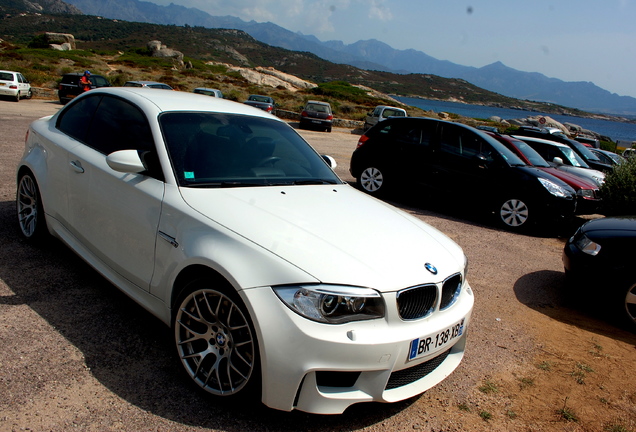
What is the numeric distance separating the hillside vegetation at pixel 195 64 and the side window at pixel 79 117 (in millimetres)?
29354

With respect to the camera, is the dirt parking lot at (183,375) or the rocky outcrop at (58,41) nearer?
the dirt parking lot at (183,375)

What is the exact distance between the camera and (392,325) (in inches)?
99.6

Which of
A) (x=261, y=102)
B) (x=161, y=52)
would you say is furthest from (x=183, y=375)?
(x=161, y=52)

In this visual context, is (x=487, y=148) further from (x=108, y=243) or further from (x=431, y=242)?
(x=108, y=243)

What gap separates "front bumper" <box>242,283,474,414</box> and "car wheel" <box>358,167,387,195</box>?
743cm

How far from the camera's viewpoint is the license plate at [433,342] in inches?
102

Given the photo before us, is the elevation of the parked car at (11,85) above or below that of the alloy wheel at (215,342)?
below

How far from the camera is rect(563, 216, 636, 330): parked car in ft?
15.1

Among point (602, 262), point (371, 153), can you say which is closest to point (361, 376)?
point (602, 262)

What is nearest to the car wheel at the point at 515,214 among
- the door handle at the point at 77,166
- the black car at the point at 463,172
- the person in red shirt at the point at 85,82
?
the black car at the point at 463,172

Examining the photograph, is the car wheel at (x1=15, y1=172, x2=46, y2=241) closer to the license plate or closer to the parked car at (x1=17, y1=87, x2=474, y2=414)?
the parked car at (x1=17, y1=87, x2=474, y2=414)

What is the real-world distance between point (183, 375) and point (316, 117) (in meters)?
23.8

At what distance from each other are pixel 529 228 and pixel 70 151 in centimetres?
746

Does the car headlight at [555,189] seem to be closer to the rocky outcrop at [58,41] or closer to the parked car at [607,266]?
the parked car at [607,266]
